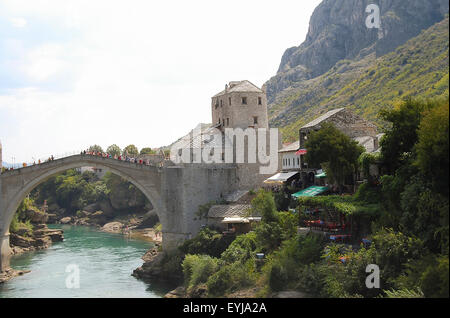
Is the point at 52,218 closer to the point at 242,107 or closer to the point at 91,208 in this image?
the point at 91,208

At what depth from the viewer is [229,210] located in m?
34.1

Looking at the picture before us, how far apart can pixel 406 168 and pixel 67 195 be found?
64792 mm

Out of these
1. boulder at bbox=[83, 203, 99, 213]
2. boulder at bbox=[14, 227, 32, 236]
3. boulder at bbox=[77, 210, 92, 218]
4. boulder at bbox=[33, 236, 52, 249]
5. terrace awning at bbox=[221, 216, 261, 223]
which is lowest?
boulder at bbox=[33, 236, 52, 249]

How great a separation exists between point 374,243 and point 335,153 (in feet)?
31.3

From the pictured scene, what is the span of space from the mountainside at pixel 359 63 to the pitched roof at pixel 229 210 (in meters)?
19.4

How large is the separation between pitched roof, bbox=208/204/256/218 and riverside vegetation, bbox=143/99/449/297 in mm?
1924

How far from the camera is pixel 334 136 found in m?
31.2

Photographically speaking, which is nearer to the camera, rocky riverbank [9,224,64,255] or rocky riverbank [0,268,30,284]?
rocky riverbank [0,268,30,284]

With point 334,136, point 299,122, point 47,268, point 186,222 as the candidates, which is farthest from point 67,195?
point 334,136

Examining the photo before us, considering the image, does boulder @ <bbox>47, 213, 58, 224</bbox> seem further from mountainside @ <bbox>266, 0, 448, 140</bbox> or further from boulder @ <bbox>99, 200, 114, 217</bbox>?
mountainside @ <bbox>266, 0, 448, 140</bbox>

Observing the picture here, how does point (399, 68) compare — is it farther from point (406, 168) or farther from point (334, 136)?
point (406, 168)

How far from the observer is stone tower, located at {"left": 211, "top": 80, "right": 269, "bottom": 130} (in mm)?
40406

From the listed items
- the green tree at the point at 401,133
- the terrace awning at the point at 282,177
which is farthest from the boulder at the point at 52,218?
the green tree at the point at 401,133

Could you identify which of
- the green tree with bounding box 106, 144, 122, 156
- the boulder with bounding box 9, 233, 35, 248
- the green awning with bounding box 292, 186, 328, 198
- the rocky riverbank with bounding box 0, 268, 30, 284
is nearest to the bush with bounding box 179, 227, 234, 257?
the green awning with bounding box 292, 186, 328, 198
